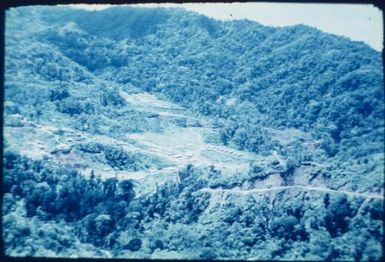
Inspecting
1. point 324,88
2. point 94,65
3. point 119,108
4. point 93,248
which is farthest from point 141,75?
point 93,248

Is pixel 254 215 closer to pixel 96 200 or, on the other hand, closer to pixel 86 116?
pixel 96 200

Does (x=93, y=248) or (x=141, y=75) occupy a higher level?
(x=141, y=75)

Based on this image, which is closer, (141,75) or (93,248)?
(93,248)

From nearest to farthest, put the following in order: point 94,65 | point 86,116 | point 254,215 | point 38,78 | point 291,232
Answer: point 291,232 < point 254,215 < point 86,116 < point 38,78 < point 94,65

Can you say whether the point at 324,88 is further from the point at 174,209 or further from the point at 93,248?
the point at 93,248

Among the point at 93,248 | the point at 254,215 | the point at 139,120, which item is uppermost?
the point at 139,120

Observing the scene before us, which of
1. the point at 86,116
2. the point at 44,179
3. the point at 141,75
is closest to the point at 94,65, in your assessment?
the point at 141,75

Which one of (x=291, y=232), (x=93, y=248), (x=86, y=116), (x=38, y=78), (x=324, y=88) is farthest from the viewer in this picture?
(x=324, y=88)
